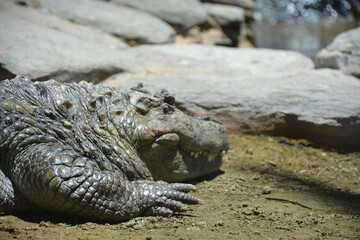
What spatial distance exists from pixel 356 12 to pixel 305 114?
1050 centimetres

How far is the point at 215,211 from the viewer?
343cm

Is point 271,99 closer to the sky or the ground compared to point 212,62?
closer to the ground

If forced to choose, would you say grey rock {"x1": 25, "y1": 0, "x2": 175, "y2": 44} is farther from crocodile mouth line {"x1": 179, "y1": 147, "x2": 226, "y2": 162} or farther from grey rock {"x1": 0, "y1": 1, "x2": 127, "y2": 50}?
crocodile mouth line {"x1": 179, "y1": 147, "x2": 226, "y2": 162}

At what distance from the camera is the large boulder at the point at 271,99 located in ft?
17.7

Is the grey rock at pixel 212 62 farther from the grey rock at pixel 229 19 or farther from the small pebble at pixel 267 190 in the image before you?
the grey rock at pixel 229 19

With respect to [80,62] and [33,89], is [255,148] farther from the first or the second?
[33,89]

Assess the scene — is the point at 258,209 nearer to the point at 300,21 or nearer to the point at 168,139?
the point at 168,139

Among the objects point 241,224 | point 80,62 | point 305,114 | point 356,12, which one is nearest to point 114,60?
point 80,62

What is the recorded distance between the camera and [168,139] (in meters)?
3.66

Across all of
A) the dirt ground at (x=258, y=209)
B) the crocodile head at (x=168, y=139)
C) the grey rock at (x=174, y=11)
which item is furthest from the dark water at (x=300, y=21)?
the crocodile head at (x=168, y=139)

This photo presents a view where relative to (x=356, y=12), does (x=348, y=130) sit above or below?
below

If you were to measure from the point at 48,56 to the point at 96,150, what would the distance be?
2.43 metres

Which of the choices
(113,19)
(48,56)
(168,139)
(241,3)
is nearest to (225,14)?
(241,3)

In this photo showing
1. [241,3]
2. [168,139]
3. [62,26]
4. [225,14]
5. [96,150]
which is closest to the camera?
[96,150]
